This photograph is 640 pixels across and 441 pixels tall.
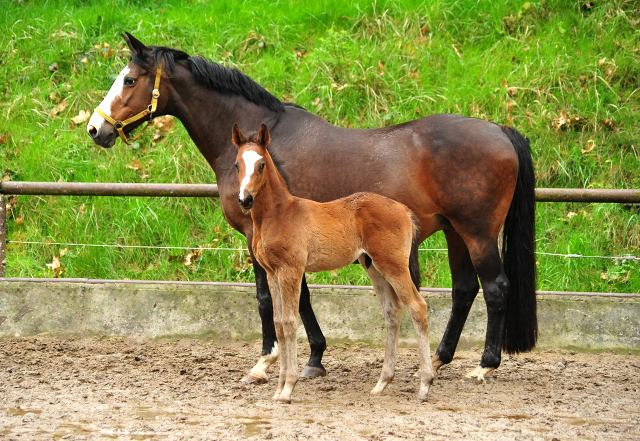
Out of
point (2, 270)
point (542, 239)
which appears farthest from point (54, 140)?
point (542, 239)

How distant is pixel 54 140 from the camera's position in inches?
331

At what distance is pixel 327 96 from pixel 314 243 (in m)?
4.55

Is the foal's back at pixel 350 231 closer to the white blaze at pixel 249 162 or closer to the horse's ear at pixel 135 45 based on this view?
the white blaze at pixel 249 162

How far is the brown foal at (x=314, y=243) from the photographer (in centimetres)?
397

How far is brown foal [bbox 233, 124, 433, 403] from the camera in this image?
156 inches

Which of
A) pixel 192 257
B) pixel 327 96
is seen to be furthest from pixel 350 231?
pixel 327 96

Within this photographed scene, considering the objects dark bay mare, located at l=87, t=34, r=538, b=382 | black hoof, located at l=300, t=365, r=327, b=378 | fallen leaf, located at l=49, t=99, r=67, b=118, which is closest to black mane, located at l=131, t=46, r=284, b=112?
dark bay mare, located at l=87, t=34, r=538, b=382

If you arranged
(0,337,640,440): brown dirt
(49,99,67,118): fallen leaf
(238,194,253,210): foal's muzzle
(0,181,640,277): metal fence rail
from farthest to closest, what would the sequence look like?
(49,99,67,118): fallen leaf < (0,181,640,277): metal fence rail < (238,194,253,210): foal's muzzle < (0,337,640,440): brown dirt

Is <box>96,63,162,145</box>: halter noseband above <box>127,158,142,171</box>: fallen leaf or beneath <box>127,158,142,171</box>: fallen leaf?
above

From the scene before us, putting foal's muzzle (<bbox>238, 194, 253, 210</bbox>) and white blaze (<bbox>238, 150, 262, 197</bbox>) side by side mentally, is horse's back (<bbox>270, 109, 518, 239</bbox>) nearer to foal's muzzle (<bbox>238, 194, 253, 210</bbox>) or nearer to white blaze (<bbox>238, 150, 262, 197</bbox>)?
white blaze (<bbox>238, 150, 262, 197</bbox>)

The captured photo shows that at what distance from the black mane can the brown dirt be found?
6.94 ft

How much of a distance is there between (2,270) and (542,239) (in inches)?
212

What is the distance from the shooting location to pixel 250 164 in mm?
3779

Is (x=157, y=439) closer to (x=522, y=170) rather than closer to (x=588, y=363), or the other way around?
(x=522, y=170)
